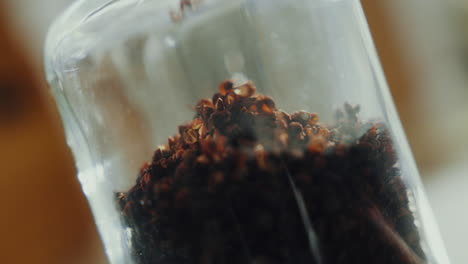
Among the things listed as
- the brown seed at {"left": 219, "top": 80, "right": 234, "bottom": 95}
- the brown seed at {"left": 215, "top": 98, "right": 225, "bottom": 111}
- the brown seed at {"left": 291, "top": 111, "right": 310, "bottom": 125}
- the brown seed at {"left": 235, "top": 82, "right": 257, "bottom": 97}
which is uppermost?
the brown seed at {"left": 219, "top": 80, "right": 234, "bottom": 95}

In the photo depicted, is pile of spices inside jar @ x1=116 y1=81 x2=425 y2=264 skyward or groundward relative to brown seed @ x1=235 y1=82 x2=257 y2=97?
groundward

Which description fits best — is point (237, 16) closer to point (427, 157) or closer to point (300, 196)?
point (300, 196)

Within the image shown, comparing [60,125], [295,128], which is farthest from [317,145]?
[60,125]

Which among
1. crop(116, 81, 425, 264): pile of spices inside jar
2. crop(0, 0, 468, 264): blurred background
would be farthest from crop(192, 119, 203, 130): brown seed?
crop(0, 0, 468, 264): blurred background

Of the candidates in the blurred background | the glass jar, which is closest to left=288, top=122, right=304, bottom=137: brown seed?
the glass jar

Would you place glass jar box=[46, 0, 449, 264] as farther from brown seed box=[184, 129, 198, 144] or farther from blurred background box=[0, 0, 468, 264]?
blurred background box=[0, 0, 468, 264]

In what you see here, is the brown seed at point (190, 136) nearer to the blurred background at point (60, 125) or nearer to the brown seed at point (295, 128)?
the brown seed at point (295, 128)

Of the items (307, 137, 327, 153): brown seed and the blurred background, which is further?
the blurred background
